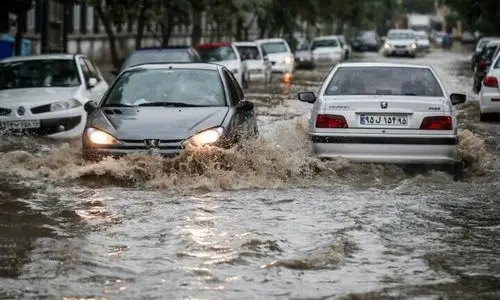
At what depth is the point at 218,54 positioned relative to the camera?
2859 centimetres

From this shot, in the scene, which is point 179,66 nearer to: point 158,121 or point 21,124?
point 158,121

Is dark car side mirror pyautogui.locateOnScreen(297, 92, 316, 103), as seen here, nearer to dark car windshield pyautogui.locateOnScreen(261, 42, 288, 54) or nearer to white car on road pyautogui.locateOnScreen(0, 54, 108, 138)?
white car on road pyautogui.locateOnScreen(0, 54, 108, 138)

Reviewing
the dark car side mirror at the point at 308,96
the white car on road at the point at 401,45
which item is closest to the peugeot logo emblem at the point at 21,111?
the dark car side mirror at the point at 308,96

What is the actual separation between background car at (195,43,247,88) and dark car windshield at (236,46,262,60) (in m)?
2.99

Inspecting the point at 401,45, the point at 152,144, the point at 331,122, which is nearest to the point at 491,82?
the point at 331,122

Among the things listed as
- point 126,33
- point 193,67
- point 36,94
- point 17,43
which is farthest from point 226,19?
point 193,67

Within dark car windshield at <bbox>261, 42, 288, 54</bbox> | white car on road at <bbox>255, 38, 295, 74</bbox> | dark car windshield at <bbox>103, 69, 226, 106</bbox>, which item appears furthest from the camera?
dark car windshield at <bbox>261, 42, 288, 54</bbox>

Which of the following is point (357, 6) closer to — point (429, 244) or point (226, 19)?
point (226, 19)

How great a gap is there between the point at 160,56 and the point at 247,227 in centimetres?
1336

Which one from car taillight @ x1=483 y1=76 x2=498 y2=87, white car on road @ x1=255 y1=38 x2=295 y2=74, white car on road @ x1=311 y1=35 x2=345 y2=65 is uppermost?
car taillight @ x1=483 y1=76 x2=498 y2=87

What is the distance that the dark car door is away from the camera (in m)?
11.7

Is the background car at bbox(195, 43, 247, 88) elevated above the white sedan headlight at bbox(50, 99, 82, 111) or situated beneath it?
situated beneath

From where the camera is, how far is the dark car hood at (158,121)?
10867 mm

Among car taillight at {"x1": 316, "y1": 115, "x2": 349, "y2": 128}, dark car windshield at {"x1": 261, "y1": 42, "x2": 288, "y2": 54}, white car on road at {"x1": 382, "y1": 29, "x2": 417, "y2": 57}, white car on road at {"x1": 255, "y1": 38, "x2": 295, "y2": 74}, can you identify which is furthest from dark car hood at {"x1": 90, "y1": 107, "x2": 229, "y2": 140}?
white car on road at {"x1": 382, "y1": 29, "x2": 417, "y2": 57}
